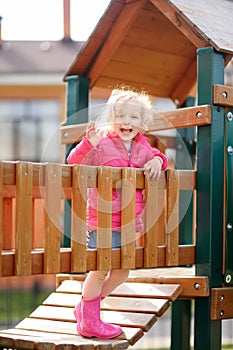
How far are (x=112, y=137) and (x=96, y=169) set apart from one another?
→ 0.26 metres

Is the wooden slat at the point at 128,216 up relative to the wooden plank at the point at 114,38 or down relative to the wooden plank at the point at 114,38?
down

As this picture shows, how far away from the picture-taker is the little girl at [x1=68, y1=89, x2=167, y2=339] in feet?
13.6

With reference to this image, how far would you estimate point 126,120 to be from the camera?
14.1 ft

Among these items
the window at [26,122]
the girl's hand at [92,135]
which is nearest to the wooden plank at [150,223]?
the girl's hand at [92,135]

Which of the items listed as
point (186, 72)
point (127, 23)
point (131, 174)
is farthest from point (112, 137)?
point (186, 72)

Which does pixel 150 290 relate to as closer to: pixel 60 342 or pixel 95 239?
pixel 95 239

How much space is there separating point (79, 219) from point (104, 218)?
15 cm

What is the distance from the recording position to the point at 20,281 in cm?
1516

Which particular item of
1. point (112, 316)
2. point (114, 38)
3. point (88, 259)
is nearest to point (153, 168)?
point (88, 259)

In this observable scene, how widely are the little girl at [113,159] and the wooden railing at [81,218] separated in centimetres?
6

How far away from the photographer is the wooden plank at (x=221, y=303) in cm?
460

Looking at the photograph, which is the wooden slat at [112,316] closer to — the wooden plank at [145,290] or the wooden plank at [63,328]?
the wooden plank at [63,328]

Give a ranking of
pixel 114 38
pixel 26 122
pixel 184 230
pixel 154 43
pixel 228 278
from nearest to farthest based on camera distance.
Result: pixel 228 278 < pixel 114 38 < pixel 154 43 < pixel 184 230 < pixel 26 122

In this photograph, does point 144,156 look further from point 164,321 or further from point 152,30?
point 164,321
